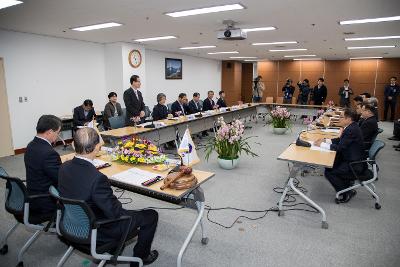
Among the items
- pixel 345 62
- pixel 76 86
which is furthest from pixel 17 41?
pixel 345 62

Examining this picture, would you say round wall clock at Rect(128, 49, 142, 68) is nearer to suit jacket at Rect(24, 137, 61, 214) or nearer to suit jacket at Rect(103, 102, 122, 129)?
suit jacket at Rect(103, 102, 122, 129)

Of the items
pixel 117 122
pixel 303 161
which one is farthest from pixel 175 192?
pixel 117 122

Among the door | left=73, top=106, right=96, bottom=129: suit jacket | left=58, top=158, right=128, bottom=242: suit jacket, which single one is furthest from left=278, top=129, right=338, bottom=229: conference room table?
the door

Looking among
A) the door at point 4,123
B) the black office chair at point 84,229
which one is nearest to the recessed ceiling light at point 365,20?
the black office chair at point 84,229

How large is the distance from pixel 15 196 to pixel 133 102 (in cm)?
340

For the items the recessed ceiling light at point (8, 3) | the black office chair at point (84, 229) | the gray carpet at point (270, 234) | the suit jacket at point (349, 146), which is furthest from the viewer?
the recessed ceiling light at point (8, 3)

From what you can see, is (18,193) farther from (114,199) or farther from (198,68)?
(198,68)

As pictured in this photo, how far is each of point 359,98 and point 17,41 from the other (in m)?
7.21

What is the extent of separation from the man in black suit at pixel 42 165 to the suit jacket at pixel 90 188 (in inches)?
18.0

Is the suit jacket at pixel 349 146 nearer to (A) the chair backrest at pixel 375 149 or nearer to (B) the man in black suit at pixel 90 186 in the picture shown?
(A) the chair backrest at pixel 375 149

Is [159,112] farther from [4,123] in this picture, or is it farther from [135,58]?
[4,123]

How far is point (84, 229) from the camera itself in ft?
6.01

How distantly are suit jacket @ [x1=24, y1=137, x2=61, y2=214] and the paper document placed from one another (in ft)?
1.61

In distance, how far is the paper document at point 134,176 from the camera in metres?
2.38
